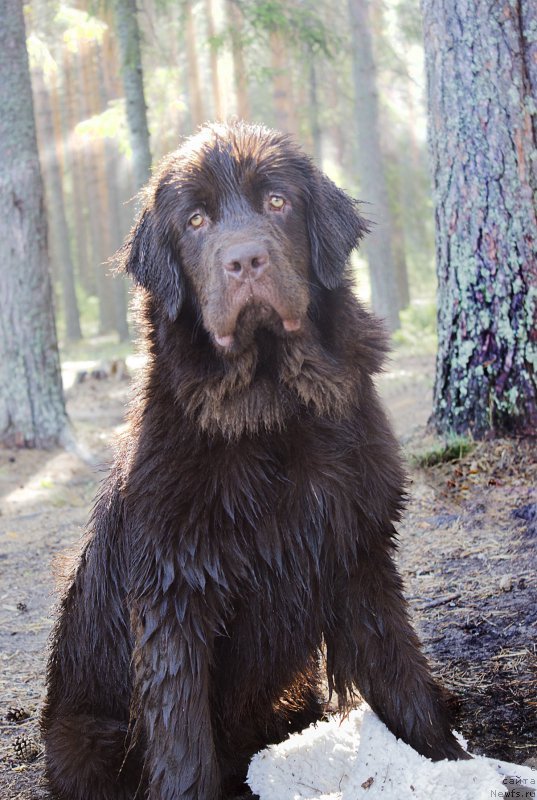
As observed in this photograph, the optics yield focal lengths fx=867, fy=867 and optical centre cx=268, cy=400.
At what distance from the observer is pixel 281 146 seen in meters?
3.47

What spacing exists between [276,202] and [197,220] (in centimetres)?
31

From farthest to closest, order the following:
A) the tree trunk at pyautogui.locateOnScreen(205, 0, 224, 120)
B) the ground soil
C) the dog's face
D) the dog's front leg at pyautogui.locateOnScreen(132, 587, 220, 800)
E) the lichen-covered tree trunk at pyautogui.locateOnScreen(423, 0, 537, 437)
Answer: the tree trunk at pyautogui.locateOnScreen(205, 0, 224, 120), the lichen-covered tree trunk at pyautogui.locateOnScreen(423, 0, 537, 437), the ground soil, the dog's face, the dog's front leg at pyautogui.locateOnScreen(132, 587, 220, 800)

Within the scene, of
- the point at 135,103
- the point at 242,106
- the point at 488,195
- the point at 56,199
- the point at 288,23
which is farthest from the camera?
the point at 56,199

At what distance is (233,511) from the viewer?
3092mm

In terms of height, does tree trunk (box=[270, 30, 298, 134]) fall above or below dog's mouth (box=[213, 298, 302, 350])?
above

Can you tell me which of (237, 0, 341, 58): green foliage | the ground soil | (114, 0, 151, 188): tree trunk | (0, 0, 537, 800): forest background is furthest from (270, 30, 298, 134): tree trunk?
the ground soil

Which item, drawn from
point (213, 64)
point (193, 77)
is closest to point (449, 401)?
point (213, 64)

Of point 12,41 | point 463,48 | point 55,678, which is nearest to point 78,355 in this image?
point 12,41

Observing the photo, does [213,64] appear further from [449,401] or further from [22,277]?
[449,401]

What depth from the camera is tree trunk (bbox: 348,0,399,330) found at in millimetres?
17766

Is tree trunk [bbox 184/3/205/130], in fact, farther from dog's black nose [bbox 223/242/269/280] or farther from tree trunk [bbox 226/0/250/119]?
dog's black nose [bbox 223/242/269/280]

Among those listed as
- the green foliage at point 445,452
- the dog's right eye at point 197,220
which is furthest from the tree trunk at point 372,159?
the dog's right eye at point 197,220

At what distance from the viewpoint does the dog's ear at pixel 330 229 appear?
11.1 ft

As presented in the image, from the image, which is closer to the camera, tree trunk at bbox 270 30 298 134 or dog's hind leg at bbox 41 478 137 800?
dog's hind leg at bbox 41 478 137 800
